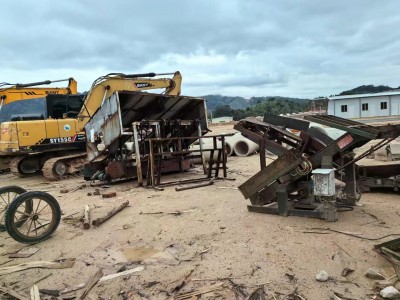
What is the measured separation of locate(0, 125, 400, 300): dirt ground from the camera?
354 centimetres

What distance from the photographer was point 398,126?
182 inches

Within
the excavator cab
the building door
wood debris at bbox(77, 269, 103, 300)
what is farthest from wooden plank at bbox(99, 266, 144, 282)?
the building door

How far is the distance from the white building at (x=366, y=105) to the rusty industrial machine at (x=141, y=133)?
3670cm

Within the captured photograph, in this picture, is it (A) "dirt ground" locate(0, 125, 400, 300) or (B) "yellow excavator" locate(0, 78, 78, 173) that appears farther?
(B) "yellow excavator" locate(0, 78, 78, 173)

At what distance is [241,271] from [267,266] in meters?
0.28

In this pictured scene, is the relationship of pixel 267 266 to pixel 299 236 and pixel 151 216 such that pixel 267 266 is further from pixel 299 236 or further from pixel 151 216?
pixel 151 216

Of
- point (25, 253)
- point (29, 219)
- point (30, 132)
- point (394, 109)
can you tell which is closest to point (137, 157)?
point (29, 219)

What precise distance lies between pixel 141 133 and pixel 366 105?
40.5 m

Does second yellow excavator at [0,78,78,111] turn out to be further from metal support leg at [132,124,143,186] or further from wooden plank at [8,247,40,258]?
wooden plank at [8,247,40,258]

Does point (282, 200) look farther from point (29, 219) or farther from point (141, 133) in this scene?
point (141, 133)

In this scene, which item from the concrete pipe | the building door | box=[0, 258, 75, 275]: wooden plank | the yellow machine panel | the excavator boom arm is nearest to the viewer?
box=[0, 258, 75, 275]: wooden plank

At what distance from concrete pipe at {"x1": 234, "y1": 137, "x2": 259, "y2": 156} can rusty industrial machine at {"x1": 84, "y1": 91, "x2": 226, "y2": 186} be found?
163 inches

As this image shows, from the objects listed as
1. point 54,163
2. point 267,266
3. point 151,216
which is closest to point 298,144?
point 267,266

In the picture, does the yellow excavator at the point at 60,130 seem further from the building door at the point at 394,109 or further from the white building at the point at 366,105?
the building door at the point at 394,109
